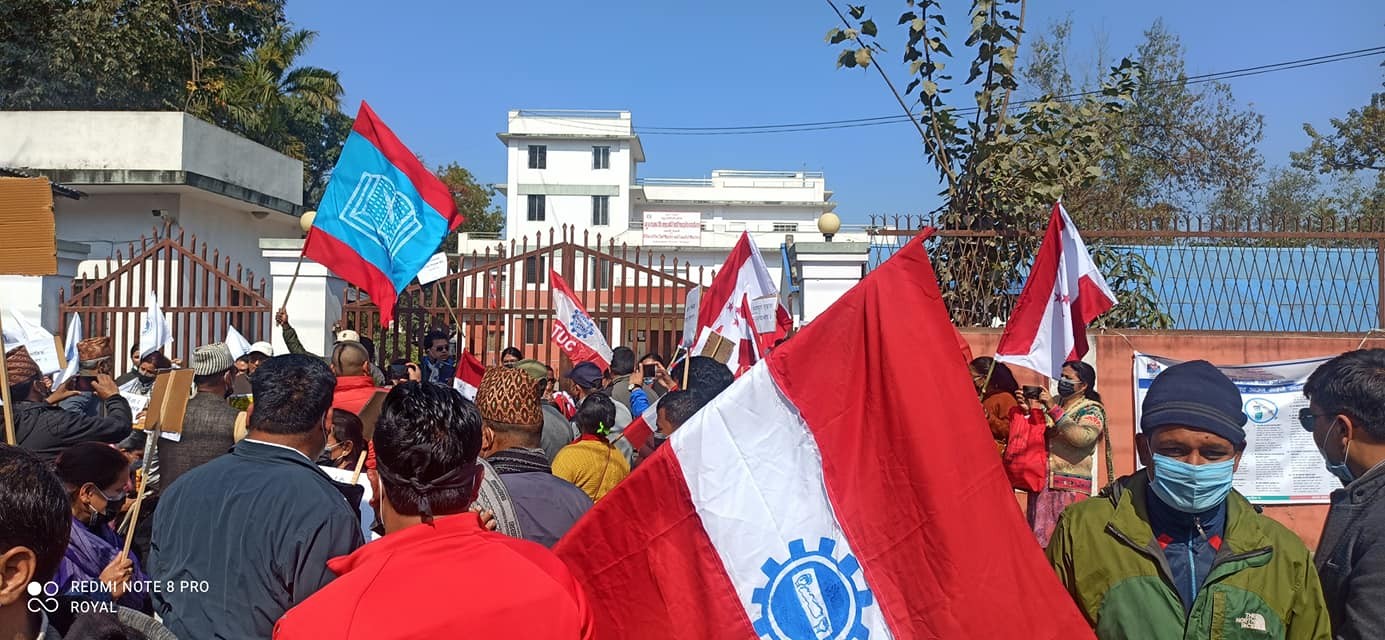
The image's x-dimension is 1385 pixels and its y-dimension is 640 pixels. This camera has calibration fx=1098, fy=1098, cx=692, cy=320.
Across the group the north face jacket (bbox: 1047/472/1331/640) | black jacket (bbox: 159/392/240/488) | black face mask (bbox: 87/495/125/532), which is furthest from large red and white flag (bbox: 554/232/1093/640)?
black jacket (bbox: 159/392/240/488)

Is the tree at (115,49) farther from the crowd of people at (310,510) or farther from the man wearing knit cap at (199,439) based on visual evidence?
the man wearing knit cap at (199,439)

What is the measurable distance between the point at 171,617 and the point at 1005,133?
27.0 feet

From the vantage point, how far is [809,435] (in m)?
2.67

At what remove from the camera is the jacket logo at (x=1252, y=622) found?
2.48 meters

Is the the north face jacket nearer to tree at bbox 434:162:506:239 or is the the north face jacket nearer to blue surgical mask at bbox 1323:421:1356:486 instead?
blue surgical mask at bbox 1323:421:1356:486

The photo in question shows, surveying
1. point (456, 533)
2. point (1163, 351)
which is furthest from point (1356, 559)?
point (1163, 351)

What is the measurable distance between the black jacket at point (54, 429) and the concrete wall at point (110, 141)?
1045 cm

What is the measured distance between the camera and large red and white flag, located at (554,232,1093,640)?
2436 mm

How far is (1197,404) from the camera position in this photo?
8.73ft

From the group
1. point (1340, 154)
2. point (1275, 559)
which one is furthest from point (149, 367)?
point (1340, 154)

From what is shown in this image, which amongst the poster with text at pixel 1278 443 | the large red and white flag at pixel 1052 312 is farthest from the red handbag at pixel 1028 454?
the poster with text at pixel 1278 443

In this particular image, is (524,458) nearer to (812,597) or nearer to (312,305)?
(812,597)

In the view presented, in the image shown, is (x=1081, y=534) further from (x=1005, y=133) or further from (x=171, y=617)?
(x=1005, y=133)

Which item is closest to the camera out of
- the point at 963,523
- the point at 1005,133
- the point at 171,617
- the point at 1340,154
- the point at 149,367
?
the point at 963,523
